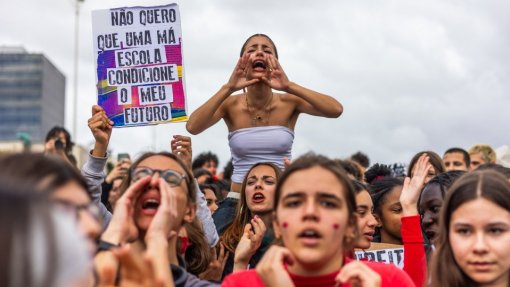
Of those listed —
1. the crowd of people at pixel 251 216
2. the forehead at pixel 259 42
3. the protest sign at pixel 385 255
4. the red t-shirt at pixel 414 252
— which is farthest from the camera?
the forehead at pixel 259 42

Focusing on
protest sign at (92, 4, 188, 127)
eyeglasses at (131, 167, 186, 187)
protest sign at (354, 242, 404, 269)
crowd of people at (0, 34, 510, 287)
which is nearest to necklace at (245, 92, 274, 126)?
crowd of people at (0, 34, 510, 287)

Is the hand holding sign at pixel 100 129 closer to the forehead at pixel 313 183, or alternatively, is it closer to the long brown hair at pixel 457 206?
the forehead at pixel 313 183

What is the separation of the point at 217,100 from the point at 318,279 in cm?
287

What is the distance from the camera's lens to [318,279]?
329 cm

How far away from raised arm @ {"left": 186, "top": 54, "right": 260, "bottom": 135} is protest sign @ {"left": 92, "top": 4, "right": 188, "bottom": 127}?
0.13 m

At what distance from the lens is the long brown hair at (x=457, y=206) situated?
3771 mm

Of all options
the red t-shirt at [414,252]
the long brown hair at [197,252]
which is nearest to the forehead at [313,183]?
the red t-shirt at [414,252]

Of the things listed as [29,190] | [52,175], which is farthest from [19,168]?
[29,190]

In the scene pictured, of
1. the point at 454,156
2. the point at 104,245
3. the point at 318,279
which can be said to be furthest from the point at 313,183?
the point at 454,156

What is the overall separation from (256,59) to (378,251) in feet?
5.64

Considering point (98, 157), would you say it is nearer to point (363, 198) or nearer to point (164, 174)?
point (164, 174)

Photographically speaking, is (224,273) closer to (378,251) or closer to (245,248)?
(245,248)

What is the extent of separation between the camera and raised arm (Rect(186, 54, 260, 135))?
233 inches

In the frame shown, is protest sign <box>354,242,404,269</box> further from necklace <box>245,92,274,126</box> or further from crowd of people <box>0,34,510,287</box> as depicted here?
necklace <box>245,92,274,126</box>
